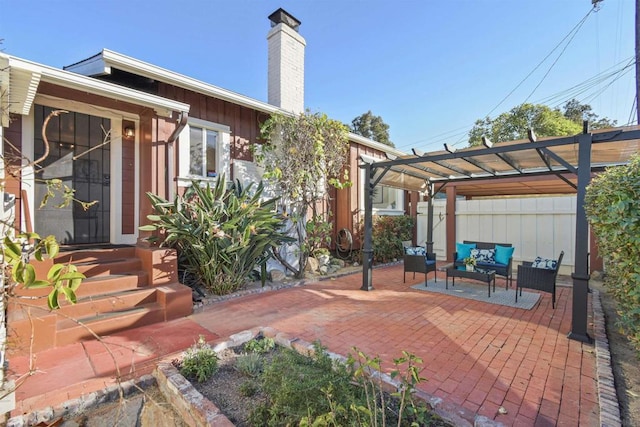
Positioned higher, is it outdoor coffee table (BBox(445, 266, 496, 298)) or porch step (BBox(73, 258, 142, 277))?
porch step (BBox(73, 258, 142, 277))

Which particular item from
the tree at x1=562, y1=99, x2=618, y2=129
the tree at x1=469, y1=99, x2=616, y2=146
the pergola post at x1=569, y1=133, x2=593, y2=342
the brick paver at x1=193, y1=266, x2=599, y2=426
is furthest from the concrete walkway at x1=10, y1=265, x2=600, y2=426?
the tree at x1=562, y1=99, x2=618, y2=129

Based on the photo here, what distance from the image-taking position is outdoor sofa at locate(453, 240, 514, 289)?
21.4ft

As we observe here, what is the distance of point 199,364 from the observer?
2.95 meters

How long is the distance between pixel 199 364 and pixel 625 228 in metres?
4.34

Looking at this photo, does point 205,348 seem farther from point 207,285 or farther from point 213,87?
point 213,87

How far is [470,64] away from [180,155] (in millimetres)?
12972

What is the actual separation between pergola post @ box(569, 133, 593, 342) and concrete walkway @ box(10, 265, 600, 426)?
0.89ft

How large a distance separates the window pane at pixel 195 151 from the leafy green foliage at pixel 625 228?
6.76m

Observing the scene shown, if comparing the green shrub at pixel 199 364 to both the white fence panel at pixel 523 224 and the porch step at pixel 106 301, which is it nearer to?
the porch step at pixel 106 301

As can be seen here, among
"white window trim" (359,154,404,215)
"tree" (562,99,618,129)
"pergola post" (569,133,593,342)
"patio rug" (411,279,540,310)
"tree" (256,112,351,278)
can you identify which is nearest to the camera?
"pergola post" (569,133,593,342)

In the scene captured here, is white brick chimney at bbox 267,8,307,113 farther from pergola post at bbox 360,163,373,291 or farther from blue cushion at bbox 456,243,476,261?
blue cushion at bbox 456,243,476,261

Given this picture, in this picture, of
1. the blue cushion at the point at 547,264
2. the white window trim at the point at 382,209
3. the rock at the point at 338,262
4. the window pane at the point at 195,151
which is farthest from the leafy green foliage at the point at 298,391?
the white window trim at the point at 382,209

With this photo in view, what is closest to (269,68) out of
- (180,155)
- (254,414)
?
(180,155)

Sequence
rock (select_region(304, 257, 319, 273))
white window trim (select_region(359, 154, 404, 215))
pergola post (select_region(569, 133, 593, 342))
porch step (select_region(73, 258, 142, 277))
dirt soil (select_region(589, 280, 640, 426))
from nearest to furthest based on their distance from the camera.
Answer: dirt soil (select_region(589, 280, 640, 426))
pergola post (select_region(569, 133, 593, 342))
porch step (select_region(73, 258, 142, 277))
rock (select_region(304, 257, 319, 273))
white window trim (select_region(359, 154, 404, 215))
